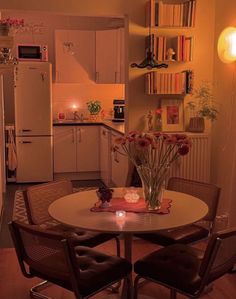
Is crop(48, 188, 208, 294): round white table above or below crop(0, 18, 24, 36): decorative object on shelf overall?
below

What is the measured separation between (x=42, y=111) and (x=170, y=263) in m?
4.35

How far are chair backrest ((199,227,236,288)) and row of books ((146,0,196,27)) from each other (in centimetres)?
254

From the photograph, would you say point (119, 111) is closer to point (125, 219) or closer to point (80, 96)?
point (80, 96)

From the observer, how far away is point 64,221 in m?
2.51

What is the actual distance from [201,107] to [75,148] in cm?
283

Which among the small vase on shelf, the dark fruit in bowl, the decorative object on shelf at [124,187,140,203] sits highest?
the small vase on shelf

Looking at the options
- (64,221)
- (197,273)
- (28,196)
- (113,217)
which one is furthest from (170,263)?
(28,196)

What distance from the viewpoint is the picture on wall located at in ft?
14.8

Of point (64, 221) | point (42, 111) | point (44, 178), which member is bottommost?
point (44, 178)

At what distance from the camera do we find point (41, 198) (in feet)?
10.7

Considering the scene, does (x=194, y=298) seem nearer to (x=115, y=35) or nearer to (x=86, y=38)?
(x=115, y=35)

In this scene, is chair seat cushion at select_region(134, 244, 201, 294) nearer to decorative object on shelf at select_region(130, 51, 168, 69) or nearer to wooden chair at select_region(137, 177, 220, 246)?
wooden chair at select_region(137, 177, 220, 246)

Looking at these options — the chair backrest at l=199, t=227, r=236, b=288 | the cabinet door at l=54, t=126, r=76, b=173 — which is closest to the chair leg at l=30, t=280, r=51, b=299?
the chair backrest at l=199, t=227, r=236, b=288

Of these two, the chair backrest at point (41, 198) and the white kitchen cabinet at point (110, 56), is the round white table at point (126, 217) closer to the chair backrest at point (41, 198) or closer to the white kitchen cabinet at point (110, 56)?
the chair backrest at point (41, 198)
